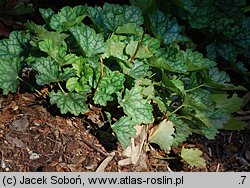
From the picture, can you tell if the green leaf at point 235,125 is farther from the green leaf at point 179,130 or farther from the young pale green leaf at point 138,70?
the young pale green leaf at point 138,70

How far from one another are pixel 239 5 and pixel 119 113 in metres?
1.00

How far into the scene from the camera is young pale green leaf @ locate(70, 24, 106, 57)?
104 inches

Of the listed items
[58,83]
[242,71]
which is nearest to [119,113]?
[58,83]

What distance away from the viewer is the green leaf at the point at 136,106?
2.64 m

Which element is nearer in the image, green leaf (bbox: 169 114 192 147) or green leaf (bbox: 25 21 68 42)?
green leaf (bbox: 25 21 68 42)

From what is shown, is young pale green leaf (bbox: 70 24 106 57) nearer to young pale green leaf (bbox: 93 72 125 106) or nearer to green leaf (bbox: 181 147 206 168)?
young pale green leaf (bbox: 93 72 125 106)

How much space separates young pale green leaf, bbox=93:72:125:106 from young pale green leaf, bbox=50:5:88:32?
29cm

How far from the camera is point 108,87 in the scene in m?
2.68

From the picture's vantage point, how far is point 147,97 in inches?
110

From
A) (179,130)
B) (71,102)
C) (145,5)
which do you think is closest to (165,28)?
(145,5)

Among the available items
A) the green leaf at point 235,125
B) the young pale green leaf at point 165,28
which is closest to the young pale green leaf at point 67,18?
the young pale green leaf at point 165,28

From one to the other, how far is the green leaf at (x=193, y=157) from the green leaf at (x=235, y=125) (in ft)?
0.78

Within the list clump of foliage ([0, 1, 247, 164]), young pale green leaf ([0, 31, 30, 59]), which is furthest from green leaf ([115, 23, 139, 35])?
young pale green leaf ([0, 31, 30, 59])

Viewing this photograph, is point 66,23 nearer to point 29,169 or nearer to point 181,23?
point 29,169
